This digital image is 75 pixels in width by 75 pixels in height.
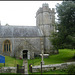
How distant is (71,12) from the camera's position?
21375mm

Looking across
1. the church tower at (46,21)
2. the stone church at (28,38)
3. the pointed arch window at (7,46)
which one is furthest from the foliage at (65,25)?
the pointed arch window at (7,46)

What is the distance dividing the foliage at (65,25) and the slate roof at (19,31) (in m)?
9.42

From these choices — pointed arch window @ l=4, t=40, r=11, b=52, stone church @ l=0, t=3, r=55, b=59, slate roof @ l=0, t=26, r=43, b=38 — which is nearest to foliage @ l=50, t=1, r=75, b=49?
stone church @ l=0, t=3, r=55, b=59

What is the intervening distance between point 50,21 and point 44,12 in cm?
309

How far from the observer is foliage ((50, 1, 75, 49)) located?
67.3ft

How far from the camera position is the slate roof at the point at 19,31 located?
29.4 meters

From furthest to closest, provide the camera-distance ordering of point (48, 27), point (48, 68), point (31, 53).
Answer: point (48, 27) < point (31, 53) < point (48, 68)

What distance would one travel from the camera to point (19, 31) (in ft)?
100

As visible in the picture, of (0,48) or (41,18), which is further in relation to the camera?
(41,18)

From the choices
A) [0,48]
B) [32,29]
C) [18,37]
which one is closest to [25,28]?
[32,29]

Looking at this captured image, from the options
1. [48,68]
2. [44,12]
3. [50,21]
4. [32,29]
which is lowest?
[48,68]

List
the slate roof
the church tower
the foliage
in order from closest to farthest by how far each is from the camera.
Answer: the foliage, the slate roof, the church tower

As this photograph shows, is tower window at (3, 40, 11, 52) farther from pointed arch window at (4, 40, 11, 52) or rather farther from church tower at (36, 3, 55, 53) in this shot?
church tower at (36, 3, 55, 53)

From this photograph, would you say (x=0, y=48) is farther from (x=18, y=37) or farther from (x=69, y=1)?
(x=69, y=1)
